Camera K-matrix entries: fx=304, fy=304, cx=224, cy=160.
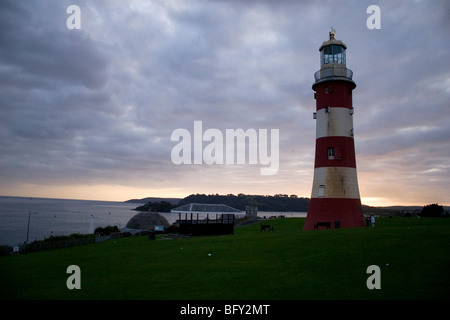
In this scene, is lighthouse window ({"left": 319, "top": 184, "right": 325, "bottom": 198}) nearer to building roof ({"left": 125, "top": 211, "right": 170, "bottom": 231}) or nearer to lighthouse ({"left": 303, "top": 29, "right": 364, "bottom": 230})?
lighthouse ({"left": 303, "top": 29, "right": 364, "bottom": 230})

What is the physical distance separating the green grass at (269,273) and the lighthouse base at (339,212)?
27.0 feet

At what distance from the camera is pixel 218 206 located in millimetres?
33594

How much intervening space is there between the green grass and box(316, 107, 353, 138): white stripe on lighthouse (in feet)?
37.3

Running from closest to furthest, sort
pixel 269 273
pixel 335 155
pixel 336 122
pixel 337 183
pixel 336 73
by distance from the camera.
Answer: pixel 269 273, pixel 337 183, pixel 335 155, pixel 336 122, pixel 336 73

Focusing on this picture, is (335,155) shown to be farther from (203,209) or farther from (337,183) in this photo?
(203,209)

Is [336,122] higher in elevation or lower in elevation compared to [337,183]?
higher

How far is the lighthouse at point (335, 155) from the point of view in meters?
25.5

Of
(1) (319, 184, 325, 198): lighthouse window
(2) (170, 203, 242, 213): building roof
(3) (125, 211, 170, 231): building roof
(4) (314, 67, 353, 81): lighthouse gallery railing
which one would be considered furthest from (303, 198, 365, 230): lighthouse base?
(3) (125, 211, 170, 231): building roof

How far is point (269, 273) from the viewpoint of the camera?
38.2 feet

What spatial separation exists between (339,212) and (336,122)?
774 cm

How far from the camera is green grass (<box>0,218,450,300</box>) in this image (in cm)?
962

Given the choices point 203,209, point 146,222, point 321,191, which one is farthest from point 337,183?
point 146,222
